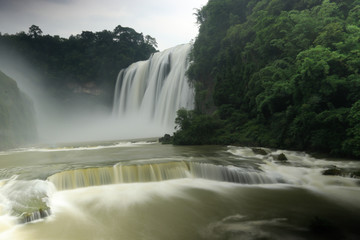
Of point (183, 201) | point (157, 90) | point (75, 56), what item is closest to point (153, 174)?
point (183, 201)

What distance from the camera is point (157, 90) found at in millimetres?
31156

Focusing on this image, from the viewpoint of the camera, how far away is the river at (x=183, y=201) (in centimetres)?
496

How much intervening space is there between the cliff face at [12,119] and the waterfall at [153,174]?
17300 mm

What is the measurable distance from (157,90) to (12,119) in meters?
15.8

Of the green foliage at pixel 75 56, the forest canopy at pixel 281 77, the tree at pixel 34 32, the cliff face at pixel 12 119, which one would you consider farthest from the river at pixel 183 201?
the tree at pixel 34 32

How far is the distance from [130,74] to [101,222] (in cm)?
3496

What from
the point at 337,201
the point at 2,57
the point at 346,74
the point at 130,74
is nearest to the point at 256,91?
the point at 346,74

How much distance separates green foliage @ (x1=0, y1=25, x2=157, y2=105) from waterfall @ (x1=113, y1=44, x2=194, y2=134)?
28.3 feet

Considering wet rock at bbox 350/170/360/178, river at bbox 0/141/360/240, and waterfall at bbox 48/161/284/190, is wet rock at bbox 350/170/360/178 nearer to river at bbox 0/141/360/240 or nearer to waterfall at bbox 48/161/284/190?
river at bbox 0/141/360/240

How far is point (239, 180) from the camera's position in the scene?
8492mm

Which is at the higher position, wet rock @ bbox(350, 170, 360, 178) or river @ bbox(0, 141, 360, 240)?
wet rock @ bbox(350, 170, 360, 178)

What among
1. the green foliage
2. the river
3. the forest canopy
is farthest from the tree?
the river

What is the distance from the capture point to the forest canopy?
10984 mm

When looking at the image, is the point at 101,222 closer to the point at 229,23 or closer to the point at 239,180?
the point at 239,180
